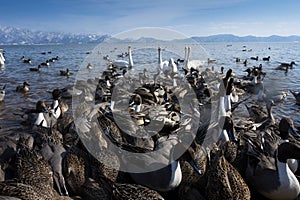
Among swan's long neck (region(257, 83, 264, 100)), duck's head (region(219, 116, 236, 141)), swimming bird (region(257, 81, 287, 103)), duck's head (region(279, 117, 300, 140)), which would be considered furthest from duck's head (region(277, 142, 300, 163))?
swan's long neck (region(257, 83, 264, 100))

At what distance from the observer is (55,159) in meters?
5.01

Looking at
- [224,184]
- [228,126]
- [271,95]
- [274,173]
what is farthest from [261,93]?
[224,184]

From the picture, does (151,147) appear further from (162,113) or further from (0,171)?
(162,113)

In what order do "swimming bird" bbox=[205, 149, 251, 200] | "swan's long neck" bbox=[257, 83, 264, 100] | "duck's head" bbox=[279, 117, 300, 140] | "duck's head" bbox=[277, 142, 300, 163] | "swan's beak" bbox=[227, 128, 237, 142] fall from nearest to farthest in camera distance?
"swimming bird" bbox=[205, 149, 251, 200] → "duck's head" bbox=[277, 142, 300, 163] → "swan's beak" bbox=[227, 128, 237, 142] → "duck's head" bbox=[279, 117, 300, 140] → "swan's long neck" bbox=[257, 83, 264, 100]

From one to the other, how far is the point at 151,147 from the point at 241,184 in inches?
74.6

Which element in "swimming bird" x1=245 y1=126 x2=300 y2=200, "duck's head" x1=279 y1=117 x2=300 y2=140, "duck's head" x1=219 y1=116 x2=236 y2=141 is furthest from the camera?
"duck's head" x1=279 y1=117 x2=300 y2=140

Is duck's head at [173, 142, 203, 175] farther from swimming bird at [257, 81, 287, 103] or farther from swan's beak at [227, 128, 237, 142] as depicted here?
swimming bird at [257, 81, 287, 103]

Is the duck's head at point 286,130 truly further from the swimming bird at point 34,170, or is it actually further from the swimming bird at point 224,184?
the swimming bird at point 34,170

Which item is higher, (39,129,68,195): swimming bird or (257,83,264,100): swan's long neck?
(39,129,68,195): swimming bird

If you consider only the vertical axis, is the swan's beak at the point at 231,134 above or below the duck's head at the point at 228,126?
below

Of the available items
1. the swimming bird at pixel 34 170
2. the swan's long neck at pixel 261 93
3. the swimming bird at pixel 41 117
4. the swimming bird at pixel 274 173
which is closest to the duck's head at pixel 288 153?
the swimming bird at pixel 274 173

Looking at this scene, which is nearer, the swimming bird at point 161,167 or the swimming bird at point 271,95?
the swimming bird at point 161,167

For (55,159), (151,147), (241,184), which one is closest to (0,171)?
(55,159)

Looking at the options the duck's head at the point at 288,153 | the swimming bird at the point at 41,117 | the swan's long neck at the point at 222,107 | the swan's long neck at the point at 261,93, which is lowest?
the swan's long neck at the point at 261,93
